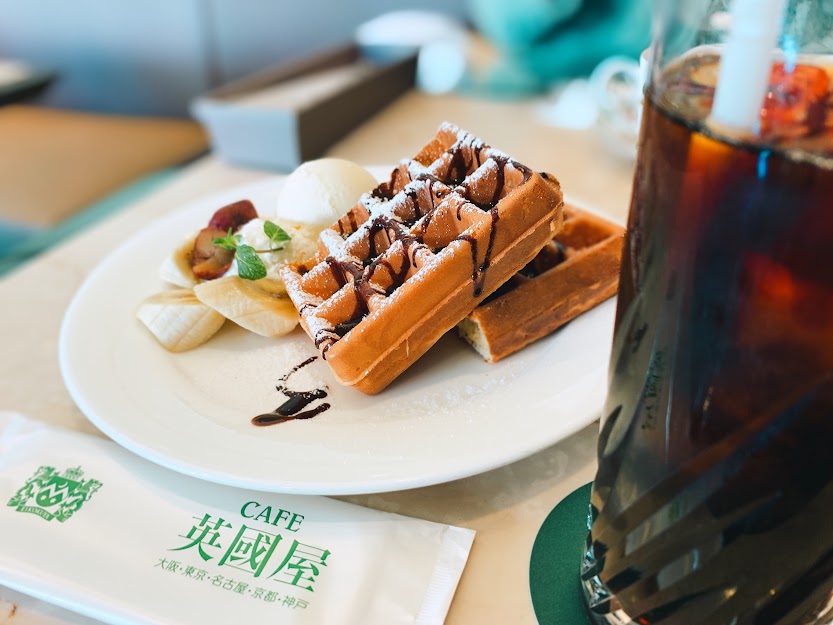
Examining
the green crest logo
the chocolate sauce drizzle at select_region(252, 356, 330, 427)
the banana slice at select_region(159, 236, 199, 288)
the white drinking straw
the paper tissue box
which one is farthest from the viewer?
the paper tissue box

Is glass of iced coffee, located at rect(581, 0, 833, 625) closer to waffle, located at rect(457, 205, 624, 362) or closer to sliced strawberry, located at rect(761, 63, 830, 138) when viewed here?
sliced strawberry, located at rect(761, 63, 830, 138)

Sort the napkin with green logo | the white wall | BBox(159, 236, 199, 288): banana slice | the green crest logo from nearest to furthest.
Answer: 1. the napkin with green logo
2. the green crest logo
3. BBox(159, 236, 199, 288): banana slice
4. the white wall

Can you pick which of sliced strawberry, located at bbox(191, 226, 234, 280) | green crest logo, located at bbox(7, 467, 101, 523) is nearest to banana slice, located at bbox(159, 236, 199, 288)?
sliced strawberry, located at bbox(191, 226, 234, 280)

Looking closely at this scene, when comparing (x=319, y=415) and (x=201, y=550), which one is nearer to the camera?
(x=201, y=550)

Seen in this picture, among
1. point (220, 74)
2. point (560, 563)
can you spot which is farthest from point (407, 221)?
point (220, 74)

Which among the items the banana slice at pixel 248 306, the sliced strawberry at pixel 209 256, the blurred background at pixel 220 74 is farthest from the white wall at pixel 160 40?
the banana slice at pixel 248 306

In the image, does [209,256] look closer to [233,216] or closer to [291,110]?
[233,216]

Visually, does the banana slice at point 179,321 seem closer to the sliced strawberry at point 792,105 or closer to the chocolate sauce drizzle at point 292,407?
the chocolate sauce drizzle at point 292,407
